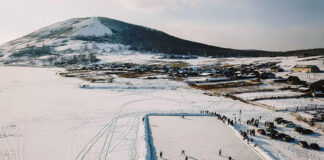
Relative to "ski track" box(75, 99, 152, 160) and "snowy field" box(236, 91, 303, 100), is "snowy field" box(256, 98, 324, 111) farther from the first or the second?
"ski track" box(75, 99, 152, 160)

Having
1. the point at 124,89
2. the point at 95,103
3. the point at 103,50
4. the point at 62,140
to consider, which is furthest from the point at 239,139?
the point at 103,50

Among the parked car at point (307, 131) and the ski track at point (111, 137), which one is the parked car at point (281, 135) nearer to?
the parked car at point (307, 131)

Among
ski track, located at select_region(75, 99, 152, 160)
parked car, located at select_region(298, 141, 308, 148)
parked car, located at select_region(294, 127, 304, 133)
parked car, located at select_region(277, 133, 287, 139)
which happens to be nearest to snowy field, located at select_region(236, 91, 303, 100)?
parked car, located at select_region(294, 127, 304, 133)

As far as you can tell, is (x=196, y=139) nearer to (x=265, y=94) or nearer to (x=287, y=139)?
(x=287, y=139)

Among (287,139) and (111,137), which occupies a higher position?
(111,137)

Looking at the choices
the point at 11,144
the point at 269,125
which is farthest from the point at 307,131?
the point at 11,144

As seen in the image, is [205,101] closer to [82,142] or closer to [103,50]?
[82,142]
